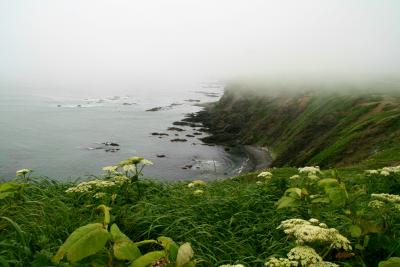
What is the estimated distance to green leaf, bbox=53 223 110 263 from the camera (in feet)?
11.9

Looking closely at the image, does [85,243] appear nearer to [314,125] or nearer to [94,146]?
[314,125]

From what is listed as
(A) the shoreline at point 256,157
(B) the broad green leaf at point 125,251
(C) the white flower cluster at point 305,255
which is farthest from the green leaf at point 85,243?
(A) the shoreline at point 256,157

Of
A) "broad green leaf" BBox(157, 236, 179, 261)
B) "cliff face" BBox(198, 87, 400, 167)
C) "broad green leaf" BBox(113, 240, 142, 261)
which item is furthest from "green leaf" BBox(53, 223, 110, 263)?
"cliff face" BBox(198, 87, 400, 167)

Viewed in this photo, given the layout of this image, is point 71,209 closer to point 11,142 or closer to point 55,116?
point 11,142

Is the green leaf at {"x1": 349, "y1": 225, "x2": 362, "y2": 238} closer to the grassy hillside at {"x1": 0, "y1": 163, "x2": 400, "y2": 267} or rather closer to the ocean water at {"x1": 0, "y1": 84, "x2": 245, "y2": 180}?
the grassy hillside at {"x1": 0, "y1": 163, "x2": 400, "y2": 267}

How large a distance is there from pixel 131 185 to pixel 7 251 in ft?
13.3

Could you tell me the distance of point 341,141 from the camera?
204ft

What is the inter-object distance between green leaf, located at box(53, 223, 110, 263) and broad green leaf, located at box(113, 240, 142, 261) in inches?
9.2

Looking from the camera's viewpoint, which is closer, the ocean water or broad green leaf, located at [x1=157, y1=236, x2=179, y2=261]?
broad green leaf, located at [x1=157, y1=236, x2=179, y2=261]

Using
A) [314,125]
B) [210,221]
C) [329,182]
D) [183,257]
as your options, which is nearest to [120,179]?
[210,221]

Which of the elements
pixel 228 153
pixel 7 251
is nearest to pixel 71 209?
pixel 7 251

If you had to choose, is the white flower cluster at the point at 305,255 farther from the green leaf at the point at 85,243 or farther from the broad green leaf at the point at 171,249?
the green leaf at the point at 85,243

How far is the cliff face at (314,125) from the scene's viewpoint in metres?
56.2

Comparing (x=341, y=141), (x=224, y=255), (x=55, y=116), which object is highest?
(x=224, y=255)
